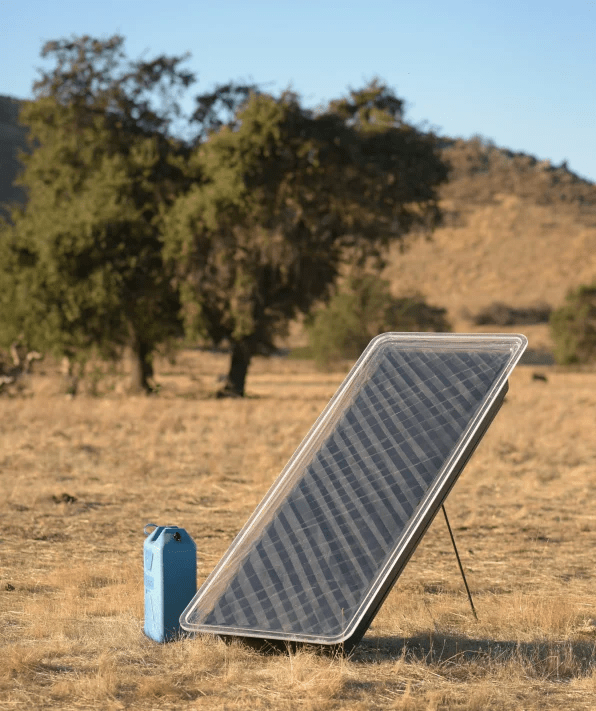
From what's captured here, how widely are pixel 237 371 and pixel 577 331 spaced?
32118mm

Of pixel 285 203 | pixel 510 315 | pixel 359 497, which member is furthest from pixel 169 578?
pixel 510 315

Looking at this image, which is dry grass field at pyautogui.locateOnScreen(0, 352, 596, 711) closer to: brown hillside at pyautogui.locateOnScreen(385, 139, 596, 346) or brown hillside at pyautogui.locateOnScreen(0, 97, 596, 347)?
brown hillside at pyautogui.locateOnScreen(385, 139, 596, 346)

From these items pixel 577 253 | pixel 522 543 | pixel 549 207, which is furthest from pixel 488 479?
pixel 549 207

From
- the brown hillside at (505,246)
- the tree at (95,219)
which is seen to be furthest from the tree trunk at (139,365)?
the brown hillside at (505,246)

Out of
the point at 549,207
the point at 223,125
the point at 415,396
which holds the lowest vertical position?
the point at 415,396

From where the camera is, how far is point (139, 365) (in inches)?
1209

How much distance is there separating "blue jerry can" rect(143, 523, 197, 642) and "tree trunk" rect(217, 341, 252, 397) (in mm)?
24390

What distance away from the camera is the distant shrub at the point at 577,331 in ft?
188

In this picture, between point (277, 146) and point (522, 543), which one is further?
point (277, 146)

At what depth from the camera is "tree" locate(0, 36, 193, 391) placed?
93.9 feet

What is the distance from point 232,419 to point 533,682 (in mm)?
17503

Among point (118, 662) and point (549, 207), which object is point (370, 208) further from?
point (549, 207)

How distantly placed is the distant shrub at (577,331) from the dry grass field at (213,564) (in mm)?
39506

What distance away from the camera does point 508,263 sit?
98.4 m
